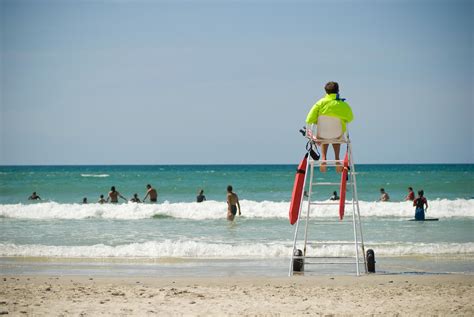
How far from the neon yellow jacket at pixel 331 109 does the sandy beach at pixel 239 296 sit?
2176 millimetres

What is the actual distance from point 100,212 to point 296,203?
54.3ft

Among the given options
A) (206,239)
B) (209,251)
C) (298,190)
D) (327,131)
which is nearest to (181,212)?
(206,239)

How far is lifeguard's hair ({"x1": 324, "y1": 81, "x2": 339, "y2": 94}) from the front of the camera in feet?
27.7

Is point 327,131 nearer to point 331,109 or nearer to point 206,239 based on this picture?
point 331,109

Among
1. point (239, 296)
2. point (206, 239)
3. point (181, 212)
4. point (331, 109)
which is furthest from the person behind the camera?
point (181, 212)

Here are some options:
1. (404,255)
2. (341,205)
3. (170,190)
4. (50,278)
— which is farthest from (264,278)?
(170,190)

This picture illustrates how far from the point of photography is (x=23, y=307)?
7.12 m

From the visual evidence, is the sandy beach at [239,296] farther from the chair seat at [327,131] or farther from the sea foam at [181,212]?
the sea foam at [181,212]

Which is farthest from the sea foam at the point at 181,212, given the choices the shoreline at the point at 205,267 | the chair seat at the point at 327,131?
the chair seat at the point at 327,131

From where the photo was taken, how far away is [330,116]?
8.30 meters

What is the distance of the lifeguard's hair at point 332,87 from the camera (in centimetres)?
843

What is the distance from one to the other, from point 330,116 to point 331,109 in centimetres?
9

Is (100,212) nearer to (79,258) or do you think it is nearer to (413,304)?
(79,258)

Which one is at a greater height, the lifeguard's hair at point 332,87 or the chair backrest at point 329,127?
the lifeguard's hair at point 332,87
